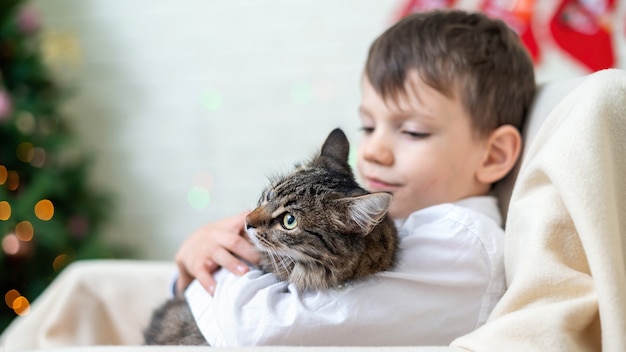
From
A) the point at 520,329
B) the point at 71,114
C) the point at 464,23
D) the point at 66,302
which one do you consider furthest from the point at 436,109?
the point at 71,114

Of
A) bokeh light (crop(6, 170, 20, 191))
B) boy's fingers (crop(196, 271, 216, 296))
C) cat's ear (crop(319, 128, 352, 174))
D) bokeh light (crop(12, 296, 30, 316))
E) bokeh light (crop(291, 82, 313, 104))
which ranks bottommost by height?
bokeh light (crop(12, 296, 30, 316))

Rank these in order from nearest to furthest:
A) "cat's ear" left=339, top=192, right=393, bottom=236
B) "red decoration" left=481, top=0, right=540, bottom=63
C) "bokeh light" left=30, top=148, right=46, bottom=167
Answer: "cat's ear" left=339, top=192, right=393, bottom=236
"red decoration" left=481, top=0, right=540, bottom=63
"bokeh light" left=30, top=148, right=46, bottom=167

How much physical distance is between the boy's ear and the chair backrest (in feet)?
0.06

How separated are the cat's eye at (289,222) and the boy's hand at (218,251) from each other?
0.15 meters

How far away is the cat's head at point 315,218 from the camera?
0.98 metres

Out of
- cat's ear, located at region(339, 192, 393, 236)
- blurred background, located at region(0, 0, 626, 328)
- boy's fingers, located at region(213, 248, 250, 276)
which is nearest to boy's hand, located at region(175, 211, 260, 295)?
boy's fingers, located at region(213, 248, 250, 276)

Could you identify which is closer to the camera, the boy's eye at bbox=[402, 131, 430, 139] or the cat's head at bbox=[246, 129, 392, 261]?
the cat's head at bbox=[246, 129, 392, 261]

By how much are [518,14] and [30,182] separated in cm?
219

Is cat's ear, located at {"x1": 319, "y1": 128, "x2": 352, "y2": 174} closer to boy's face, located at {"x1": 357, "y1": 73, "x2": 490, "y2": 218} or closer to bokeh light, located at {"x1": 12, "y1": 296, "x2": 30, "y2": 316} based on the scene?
boy's face, located at {"x1": 357, "y1": 73, "x2": 490, "y2": 218}

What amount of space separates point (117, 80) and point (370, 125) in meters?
2.10

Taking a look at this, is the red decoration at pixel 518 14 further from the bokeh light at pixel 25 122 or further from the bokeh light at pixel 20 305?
the bokeh light at pixel 20 305

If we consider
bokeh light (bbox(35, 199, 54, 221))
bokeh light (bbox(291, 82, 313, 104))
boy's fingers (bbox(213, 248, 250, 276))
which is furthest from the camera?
bokeh light (bbox(291, 82, 313, 104))

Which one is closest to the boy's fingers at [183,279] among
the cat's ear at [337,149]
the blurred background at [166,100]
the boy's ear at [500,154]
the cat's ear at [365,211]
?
→ the cat's ear at [337,149]

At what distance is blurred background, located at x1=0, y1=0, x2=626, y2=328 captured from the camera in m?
2.56
